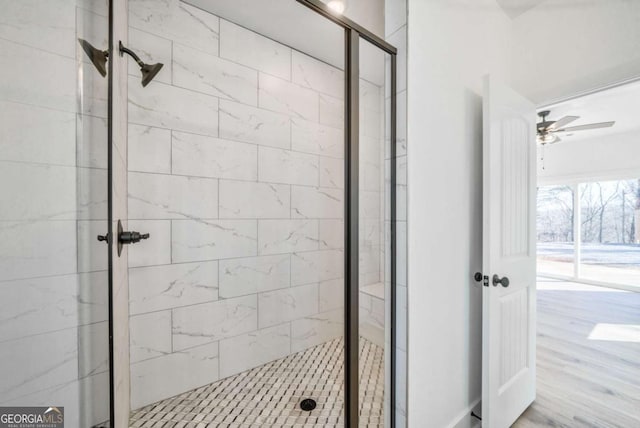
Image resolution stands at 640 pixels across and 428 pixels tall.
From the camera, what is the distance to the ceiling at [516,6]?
5.78 feet

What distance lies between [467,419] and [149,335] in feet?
6.37

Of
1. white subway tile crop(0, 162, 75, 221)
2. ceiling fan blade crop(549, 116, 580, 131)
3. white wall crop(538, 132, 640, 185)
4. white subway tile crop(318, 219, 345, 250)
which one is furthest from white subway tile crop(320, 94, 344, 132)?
white wall crop(538, 132, 640, 185)

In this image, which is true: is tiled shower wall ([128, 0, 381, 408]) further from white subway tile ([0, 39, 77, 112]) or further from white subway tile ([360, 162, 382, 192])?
white subway tile ([0, 39, 77, 112])

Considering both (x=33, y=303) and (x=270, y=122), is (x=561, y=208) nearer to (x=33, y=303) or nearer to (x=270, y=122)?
(x=270, y=122)

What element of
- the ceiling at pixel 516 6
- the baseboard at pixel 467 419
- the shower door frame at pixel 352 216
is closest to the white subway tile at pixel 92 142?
the shower door frame at pixel 352 216

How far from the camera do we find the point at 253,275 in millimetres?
2131

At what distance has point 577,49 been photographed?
5.31ft

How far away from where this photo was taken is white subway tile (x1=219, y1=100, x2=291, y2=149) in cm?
199

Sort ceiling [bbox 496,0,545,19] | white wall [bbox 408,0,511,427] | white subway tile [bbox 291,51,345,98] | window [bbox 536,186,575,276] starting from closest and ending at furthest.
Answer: white wall [bbox 408,0,511,427] < ceiling [bbox 496,0,545,19] < white subway tile [bbox 291,51,345,98] < window [bbox 536,186,575,276]

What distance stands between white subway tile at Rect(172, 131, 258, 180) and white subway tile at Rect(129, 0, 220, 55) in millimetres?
634

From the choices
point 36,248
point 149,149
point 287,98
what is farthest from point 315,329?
point 36,248

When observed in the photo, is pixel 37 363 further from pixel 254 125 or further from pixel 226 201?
pixel 254 125

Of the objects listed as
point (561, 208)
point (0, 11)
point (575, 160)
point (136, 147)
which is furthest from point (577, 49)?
point (561, 208)

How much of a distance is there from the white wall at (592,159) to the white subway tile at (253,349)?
6.27m
